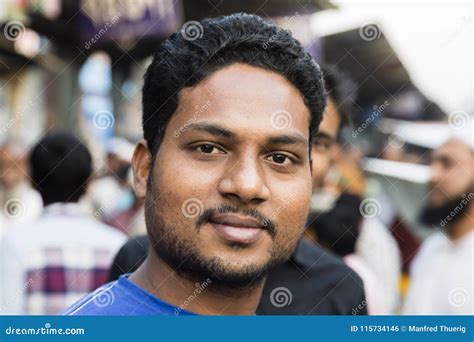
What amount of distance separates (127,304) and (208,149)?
1.24 ft

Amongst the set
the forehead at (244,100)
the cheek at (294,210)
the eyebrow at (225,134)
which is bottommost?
the cheek at (294,210)

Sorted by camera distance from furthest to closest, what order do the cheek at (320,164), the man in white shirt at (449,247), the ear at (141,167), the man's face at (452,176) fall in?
the man's face at (452,176) < the man in white shirt at (449,247) < the cheek at (320,164) < the ear at (141,167)

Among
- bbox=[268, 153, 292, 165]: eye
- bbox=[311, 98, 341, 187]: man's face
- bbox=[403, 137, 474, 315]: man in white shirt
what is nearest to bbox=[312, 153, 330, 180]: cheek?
bbox=[311, 98, 341, 187]: man's face

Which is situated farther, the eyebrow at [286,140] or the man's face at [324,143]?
the man's face at [324,143]

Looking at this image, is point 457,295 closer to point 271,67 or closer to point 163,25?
point 271,67

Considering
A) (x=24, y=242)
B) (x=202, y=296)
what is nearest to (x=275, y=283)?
(x=202, y=296)

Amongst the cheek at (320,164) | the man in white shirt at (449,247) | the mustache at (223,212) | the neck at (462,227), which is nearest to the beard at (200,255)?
the mustache at (223,212)

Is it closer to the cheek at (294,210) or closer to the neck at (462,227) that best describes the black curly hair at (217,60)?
the cheek at (294,210)

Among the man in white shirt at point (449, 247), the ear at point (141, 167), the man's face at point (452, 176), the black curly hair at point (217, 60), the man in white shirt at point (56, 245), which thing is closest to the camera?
the black curly hair at point (217, 60)

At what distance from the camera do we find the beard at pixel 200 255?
1.47 meters

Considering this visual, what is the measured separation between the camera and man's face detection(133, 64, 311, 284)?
147 cm

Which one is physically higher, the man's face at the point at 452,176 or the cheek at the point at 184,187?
the man's face at the point at 452,176

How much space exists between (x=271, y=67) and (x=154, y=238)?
1.52 feet

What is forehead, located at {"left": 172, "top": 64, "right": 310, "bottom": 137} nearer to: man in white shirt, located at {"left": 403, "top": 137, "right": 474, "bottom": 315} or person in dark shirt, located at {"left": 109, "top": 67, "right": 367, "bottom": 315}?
person in dark shirt, located at {"left": 109, "top": 67, "right": 367, "bottom": 315}
